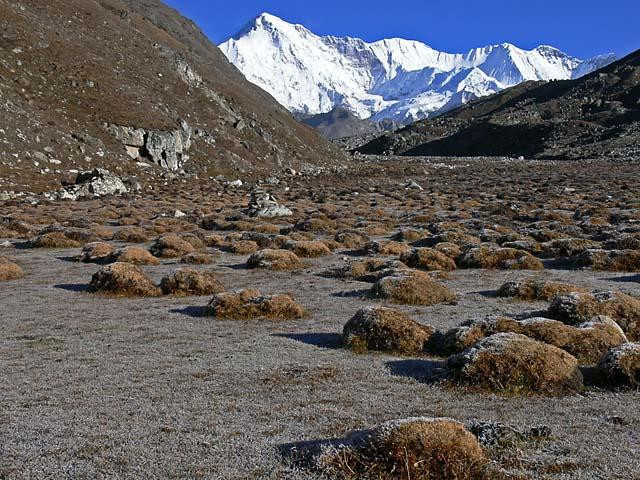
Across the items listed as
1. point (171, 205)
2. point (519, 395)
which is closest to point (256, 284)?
point (519, 395)

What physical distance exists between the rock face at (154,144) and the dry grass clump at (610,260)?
58.6 metres

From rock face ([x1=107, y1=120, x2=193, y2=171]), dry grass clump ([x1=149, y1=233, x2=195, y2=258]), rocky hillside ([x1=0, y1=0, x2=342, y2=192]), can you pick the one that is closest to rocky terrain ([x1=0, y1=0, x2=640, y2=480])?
dry grass clump ([x1=149, y1=233, x2=195, y2=258])

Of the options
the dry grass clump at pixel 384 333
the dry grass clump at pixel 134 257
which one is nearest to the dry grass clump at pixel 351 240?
the dry grass clump at pixel 134 257

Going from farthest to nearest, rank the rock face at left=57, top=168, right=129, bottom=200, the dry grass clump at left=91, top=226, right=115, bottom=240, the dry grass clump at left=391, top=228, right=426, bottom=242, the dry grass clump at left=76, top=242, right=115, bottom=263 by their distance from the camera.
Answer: the rock face at left=57, top=168, right=129, bottom=200 → the dry grass clump at left=91, top=226, right=115, bottom=240 → the dry grass clump at left=391, top=228, right=426, bottom=242 → the dry grass clump at left=76, top=242, right=115, bottom=263

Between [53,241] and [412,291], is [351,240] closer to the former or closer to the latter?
[412,291]

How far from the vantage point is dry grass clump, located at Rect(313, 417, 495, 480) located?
21.1ft

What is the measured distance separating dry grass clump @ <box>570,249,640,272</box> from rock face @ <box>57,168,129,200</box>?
46.8 metres

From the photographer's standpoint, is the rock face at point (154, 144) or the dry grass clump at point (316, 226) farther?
the rock face at point (154, 144)

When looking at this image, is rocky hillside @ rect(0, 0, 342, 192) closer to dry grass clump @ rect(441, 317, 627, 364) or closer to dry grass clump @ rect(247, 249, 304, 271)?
dry grass clump @ rect(247, 249, 304, 271)

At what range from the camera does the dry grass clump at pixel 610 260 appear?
72.8ft

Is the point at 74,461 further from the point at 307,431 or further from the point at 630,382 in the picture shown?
the point at 630,382

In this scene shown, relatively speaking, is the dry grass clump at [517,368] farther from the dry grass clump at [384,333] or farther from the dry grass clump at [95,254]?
the dry grass clump at [95,254]

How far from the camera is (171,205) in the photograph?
168ft

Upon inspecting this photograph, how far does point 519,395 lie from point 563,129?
185057 millimetres
